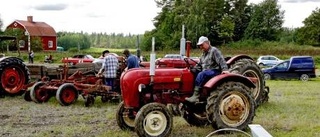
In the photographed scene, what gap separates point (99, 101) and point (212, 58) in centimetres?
551

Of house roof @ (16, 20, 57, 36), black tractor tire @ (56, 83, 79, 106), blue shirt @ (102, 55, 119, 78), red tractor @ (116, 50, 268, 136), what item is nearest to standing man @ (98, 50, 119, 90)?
blue shirt @ (102, 55, 119, 78)

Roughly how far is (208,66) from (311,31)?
60488 millimetres

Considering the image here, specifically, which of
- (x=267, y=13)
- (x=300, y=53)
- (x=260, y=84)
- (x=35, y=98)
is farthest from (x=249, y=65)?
(x=267, y=13)

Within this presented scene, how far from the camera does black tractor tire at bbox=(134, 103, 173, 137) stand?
7.19 meters

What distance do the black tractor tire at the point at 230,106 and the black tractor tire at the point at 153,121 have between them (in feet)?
2.35

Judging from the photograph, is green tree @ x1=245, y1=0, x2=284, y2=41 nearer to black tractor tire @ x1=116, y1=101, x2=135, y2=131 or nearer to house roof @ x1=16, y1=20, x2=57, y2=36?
house roof @ x1=16, y1=20, x2=57, y2=36

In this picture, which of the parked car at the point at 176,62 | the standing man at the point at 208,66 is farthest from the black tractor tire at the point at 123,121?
the parked car at the point at 176,62

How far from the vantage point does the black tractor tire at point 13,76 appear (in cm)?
1361

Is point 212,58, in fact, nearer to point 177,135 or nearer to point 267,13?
point 177,135

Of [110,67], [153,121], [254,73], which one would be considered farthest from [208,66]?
[110,67]

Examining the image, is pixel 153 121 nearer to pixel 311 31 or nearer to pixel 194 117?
pixel 194 117

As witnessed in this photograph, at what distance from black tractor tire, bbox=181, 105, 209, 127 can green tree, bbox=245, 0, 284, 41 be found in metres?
60.7

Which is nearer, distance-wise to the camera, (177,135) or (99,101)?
(177,135)

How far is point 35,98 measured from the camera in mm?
12383
